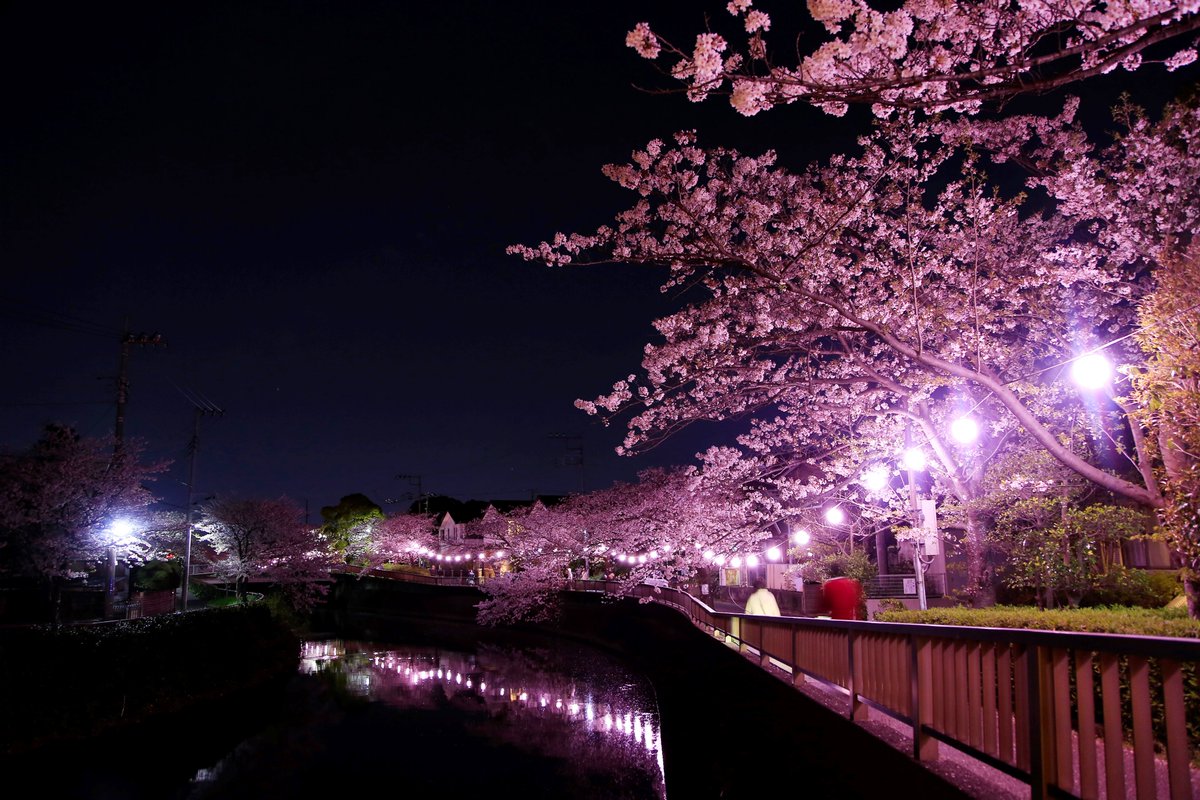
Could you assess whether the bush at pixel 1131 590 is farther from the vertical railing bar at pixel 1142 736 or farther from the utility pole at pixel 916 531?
the vertical railing bar at pixel 1142 736

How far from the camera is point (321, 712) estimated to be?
66.8 ft

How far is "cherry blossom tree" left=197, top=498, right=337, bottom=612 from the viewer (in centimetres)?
4153

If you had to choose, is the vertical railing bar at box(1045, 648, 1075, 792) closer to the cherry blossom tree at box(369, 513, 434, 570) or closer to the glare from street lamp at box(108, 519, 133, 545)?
the glare from street lamp at box(108, 519, 133, 545)

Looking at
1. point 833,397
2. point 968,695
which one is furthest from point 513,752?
point 968,695

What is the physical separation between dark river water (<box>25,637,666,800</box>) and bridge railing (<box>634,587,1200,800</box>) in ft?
14.7

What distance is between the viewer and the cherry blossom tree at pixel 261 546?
136 feet

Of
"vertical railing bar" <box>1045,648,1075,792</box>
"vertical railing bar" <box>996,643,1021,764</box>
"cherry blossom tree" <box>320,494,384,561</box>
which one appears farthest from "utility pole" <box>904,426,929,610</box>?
"cherry blossom tree" <box>320,494,384,561</box>

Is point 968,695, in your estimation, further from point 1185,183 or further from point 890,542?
point 890,542

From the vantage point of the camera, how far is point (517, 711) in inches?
748

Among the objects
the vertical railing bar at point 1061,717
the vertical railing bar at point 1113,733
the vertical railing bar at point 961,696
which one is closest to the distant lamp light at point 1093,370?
the vertical railing bar at point 961,696

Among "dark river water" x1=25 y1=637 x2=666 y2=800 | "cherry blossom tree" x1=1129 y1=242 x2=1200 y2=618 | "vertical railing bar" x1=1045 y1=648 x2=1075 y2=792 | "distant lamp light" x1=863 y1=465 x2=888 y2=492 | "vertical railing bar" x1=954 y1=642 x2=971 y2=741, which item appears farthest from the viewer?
"distant lamp light" x1=863 y1=465 x2=888 y2=492

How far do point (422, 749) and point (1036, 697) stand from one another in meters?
13.3

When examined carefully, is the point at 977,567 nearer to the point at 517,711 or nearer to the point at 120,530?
the point at 517,711

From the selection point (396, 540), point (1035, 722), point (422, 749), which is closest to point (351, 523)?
point (396, 540)
